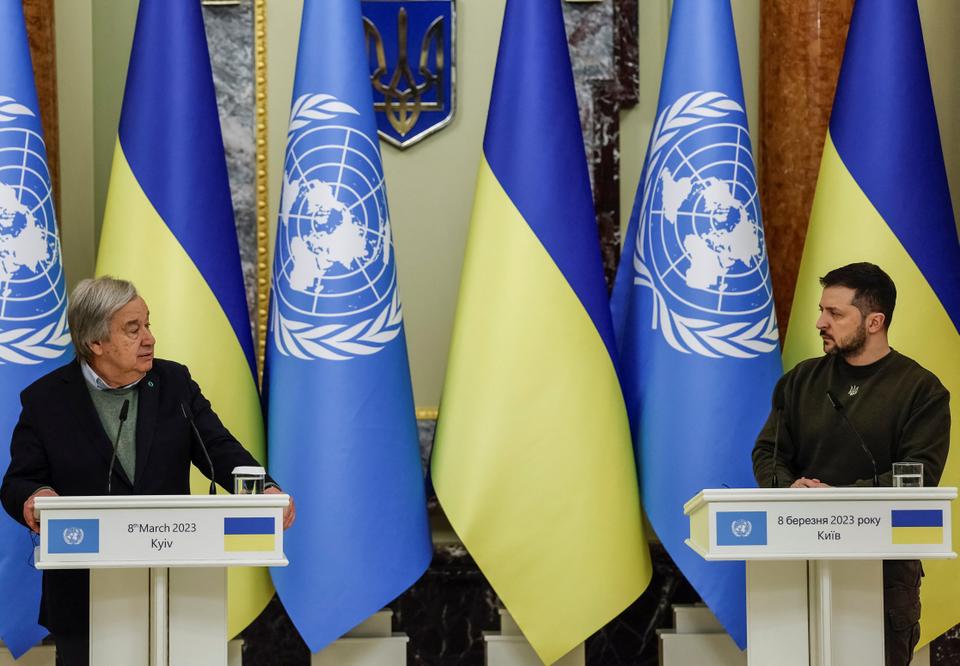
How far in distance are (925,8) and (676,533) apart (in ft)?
7.19

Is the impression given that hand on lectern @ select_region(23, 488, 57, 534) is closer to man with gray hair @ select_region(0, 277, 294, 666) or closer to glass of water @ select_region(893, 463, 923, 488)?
man with gray hair @ select_region(0, 277, 294, 666)

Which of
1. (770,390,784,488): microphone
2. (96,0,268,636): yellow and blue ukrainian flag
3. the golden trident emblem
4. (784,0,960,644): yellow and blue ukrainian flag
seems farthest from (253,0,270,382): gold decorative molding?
(770,390,784,488): microphone

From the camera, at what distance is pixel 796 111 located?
178 inches

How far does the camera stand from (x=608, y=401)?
387 centimetres

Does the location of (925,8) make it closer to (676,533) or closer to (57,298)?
(676,533)

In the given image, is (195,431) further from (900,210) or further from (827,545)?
(900,210)

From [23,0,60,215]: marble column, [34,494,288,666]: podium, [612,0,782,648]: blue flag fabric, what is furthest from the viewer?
[23,0,60,215]: marble column

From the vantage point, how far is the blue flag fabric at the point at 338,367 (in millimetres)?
3738

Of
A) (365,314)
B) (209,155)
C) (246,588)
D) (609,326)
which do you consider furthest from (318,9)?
(246,588)

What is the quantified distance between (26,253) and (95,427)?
96 cm

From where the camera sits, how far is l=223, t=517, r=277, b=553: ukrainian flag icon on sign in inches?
102

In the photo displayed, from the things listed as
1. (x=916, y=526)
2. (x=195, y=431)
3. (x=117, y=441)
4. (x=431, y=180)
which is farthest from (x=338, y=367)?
(x=916, y=526)

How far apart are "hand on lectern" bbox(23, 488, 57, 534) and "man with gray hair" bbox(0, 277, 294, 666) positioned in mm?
110

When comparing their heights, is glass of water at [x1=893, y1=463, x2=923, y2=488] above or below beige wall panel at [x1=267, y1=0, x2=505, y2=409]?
below
